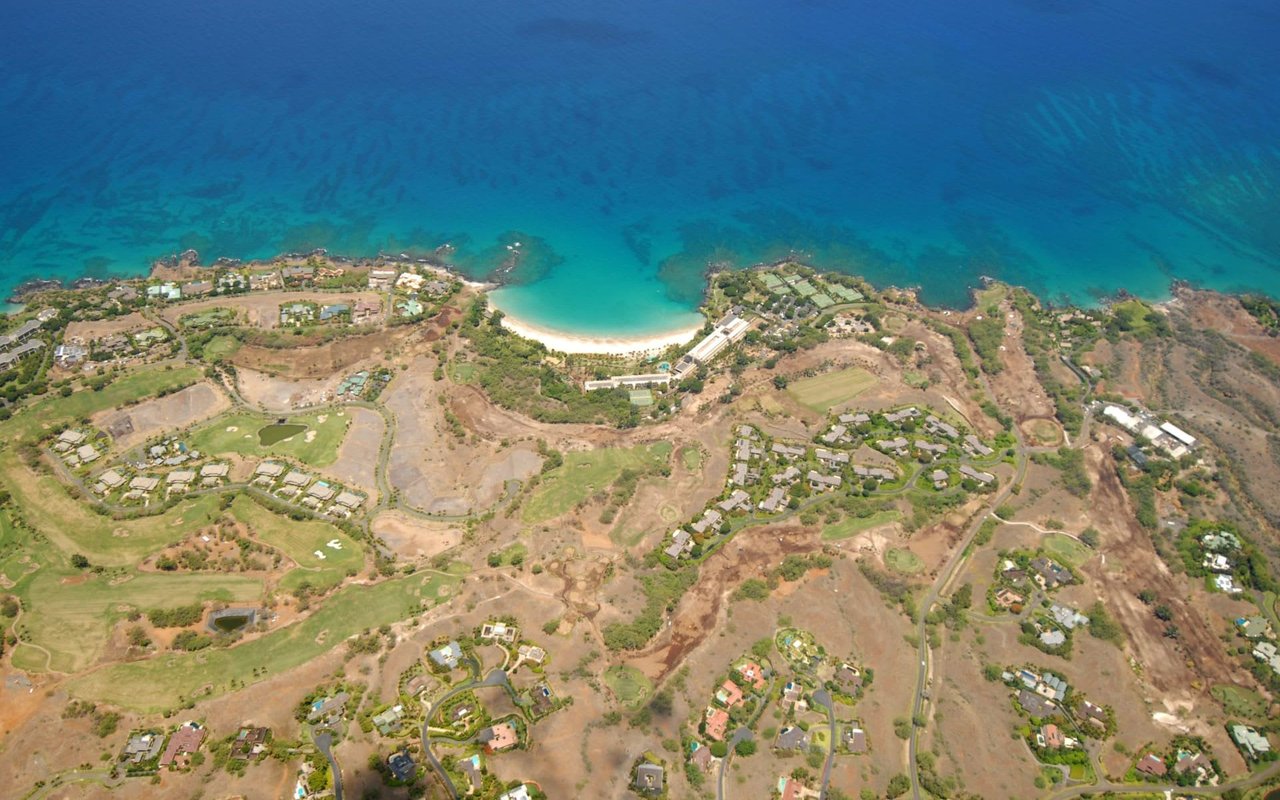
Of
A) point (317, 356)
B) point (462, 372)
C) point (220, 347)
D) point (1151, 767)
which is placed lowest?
point (1151, 767)

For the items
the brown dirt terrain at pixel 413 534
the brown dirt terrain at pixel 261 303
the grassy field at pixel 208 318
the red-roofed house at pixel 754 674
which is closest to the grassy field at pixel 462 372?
the brown dirt terrain at pixel 261 303

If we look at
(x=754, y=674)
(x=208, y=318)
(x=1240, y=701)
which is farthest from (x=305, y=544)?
(x=1240, y=701)

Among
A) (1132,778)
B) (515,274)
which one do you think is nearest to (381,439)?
(515,274)

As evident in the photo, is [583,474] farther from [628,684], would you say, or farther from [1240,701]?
[1240,701]

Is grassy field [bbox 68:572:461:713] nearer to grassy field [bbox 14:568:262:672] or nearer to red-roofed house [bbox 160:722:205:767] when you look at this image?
red-roofed house [bbox 160:722:205:767]

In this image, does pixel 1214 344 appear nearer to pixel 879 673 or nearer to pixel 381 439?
pixel 879 673

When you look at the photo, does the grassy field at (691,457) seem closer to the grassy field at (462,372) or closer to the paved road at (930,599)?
the paved road at (930,599)
